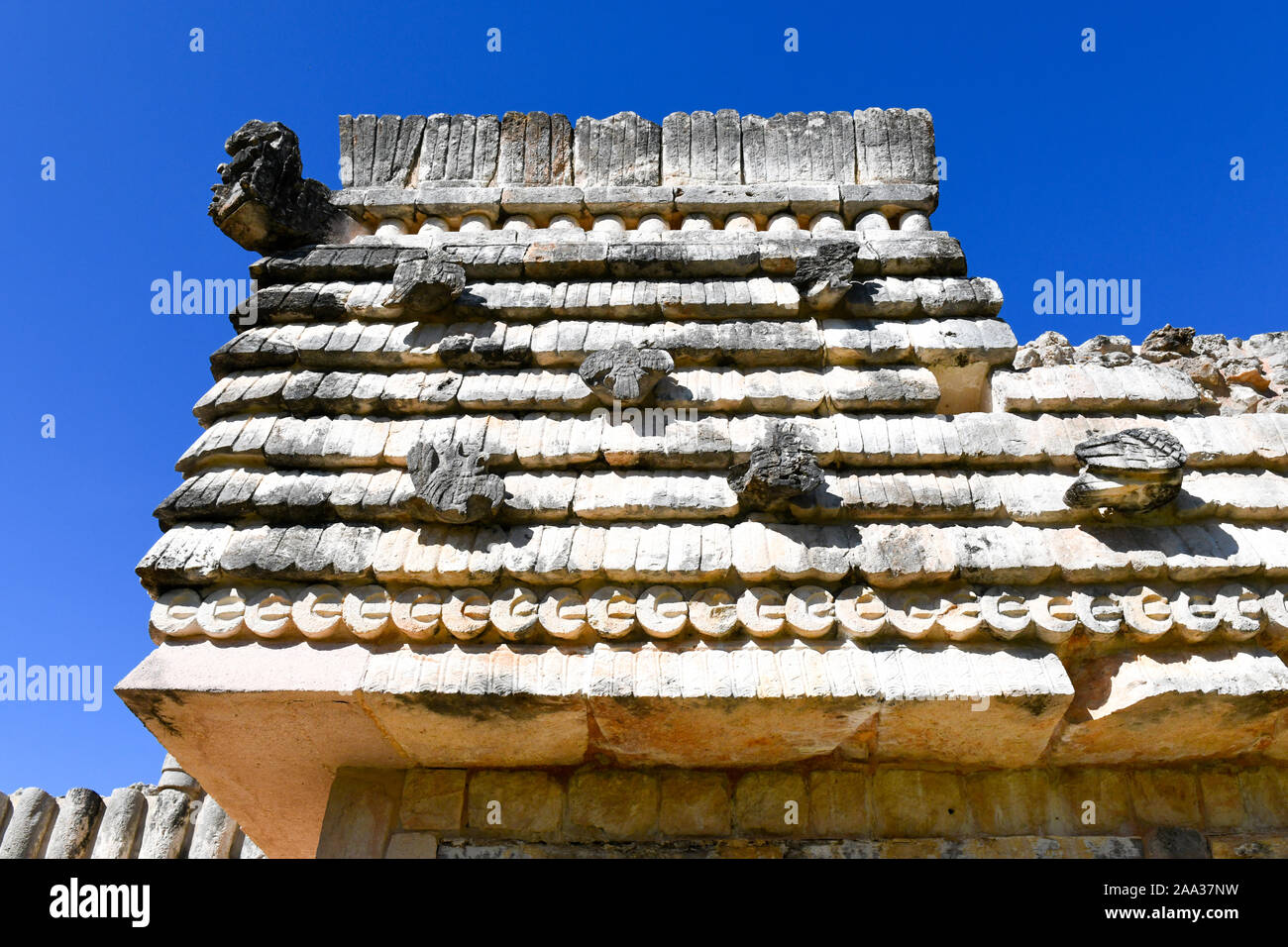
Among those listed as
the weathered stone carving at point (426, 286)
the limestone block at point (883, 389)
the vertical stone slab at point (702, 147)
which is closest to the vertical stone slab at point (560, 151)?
the vertical stone slab at point (702, 147)

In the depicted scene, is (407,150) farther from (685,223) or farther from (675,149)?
(685,223)

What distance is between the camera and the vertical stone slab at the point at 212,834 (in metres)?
6.57

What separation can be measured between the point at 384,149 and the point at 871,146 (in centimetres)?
281

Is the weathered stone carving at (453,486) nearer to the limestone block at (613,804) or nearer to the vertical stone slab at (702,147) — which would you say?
the limestone block at (613,804)

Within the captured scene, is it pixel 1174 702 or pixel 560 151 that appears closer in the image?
pixel 1174 702

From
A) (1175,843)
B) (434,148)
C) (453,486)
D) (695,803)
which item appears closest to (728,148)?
(434,148)

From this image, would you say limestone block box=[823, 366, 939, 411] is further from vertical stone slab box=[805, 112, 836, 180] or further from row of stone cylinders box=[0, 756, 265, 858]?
row of stone cylinders box=[0, 756, 265, 858]

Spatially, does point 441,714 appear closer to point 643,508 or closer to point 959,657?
point 643,508

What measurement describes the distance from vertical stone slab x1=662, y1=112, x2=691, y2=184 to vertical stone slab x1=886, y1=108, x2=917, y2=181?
45.6 inches

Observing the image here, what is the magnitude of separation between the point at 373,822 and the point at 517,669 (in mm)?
981

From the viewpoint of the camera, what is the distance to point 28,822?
21.6ft

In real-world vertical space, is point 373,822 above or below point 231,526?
below
